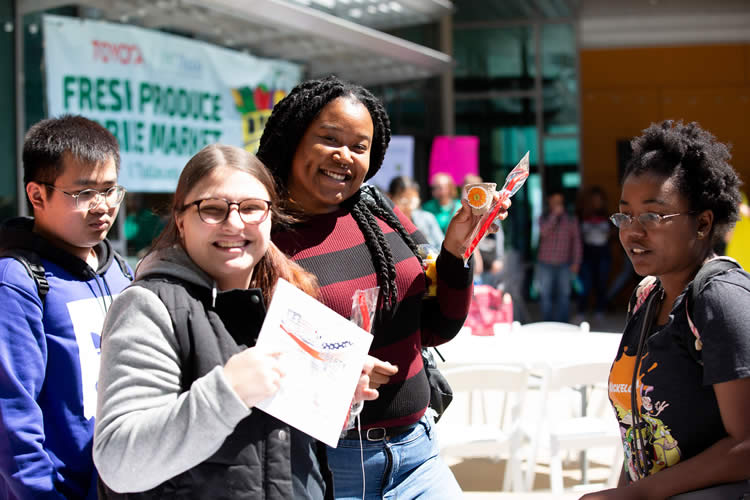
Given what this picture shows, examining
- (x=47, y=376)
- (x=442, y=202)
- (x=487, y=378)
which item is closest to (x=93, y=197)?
(x=47, y=376)

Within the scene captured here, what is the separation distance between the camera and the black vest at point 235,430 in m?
1.31

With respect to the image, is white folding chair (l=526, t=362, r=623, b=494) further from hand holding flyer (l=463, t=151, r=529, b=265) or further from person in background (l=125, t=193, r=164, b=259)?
person in background (l=125, t=193, r=164, b=259)

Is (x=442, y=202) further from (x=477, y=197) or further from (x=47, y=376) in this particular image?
(x=47, y=376)

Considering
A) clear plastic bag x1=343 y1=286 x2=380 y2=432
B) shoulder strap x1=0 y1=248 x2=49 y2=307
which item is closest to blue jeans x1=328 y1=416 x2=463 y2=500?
clear plastic bag x1=343 y1=286 x2=380 y2=432

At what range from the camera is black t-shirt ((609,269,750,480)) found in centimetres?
151

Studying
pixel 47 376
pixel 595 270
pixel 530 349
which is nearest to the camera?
pixel 47 376

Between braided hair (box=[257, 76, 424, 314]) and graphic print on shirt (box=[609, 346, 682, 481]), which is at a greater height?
braided hair (box=[257, 76, 424, 314])

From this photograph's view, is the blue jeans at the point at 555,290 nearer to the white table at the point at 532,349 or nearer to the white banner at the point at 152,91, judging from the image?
the white banner at the point at 152,91

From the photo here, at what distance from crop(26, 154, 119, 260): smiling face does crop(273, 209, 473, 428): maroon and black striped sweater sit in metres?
0.58

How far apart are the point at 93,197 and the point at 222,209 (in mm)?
848

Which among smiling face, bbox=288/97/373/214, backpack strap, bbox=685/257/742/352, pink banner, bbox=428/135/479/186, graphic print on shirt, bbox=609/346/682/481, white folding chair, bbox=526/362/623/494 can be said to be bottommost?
white folding chair, bbox=526/362/623/494

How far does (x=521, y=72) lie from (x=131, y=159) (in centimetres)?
936

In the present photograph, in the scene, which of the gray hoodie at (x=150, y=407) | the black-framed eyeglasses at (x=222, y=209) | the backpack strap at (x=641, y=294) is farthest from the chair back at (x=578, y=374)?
the gray hoodie at (x=150, y=407)

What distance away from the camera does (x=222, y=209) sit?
1441mm
